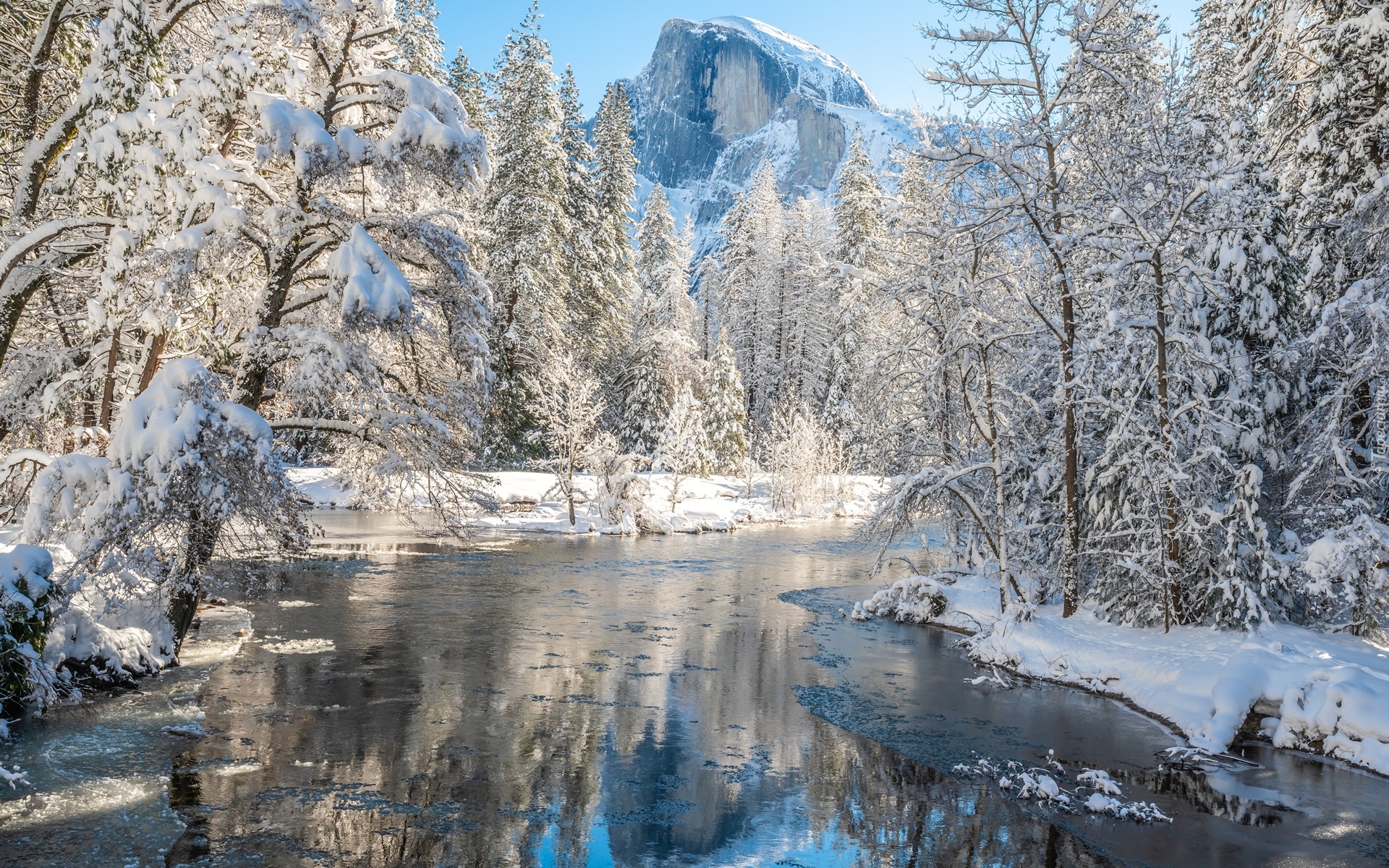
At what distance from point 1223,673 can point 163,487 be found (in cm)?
1379

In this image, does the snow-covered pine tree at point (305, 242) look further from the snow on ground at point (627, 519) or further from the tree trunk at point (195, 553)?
the snow on ground at point (627, 519)

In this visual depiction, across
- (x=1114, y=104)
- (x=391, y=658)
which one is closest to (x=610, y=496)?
(x=391, y=658)

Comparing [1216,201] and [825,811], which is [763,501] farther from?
[825,811]

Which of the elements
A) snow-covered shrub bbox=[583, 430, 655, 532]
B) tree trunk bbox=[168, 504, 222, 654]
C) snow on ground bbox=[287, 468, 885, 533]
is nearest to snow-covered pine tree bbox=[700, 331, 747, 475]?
snow on ground bbox=[287, 468, 885, 533]

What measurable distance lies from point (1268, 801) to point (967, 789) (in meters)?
3.30

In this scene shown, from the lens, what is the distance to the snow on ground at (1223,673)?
36.3 ft

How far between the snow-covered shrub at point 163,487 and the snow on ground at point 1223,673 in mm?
12341

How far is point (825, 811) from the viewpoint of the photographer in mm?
8805

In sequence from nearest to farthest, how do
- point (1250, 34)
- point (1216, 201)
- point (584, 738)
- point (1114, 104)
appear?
point (584, 738) < point (1216, 201) < point (1114, 104) < point (1250, 34)

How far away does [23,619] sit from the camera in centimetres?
909

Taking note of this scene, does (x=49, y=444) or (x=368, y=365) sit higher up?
(x=368, y=365)

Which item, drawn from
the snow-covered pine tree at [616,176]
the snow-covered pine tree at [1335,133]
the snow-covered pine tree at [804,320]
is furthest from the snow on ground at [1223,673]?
the snow-covered pine tree at [804,320]

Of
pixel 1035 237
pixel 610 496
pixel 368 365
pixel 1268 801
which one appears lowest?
pixel 1268 801

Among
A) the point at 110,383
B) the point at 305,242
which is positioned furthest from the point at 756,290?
the point at 110,383
